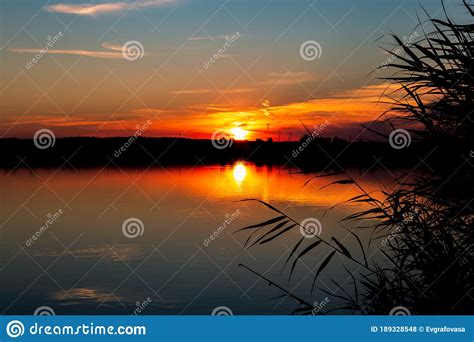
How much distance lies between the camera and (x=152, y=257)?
19812mm

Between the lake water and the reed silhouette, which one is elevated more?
the lake water

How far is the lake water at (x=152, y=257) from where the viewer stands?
15.4 m

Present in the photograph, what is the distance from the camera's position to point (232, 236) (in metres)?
23.4

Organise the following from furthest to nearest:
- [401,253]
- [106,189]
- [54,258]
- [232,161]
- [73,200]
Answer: [232,161] → [106,189] → [73,200] → [54,258] → [401,253]

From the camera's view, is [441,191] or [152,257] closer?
[441,191]

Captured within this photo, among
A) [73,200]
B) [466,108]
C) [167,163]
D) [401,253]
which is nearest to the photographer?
[466,108]

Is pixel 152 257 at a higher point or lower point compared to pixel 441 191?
higher

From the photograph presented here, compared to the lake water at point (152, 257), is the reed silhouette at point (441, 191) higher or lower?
lower

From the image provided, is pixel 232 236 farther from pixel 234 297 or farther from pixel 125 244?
pixel 234 297

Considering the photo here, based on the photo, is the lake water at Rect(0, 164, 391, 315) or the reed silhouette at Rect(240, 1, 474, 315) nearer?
the reed silhouette at Rect(240, 1, 474, 315)

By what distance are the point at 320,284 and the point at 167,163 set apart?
69.7 meters

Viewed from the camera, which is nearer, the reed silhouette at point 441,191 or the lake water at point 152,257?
the reed silhouette at point 441,191

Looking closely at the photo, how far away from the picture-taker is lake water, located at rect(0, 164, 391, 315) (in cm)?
1538

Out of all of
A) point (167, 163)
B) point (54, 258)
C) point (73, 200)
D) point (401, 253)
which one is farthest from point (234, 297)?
point (167, 163)
